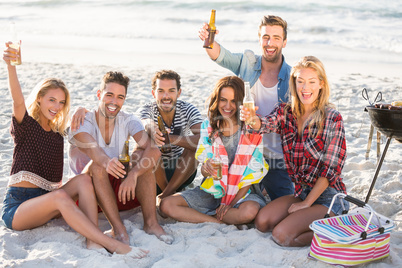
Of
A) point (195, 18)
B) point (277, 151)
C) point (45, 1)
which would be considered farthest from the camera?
point (45, 1)

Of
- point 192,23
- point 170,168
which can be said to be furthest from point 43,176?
point 192,23

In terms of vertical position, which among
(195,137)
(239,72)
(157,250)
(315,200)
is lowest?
(157,250)

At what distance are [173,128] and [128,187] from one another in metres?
1.00

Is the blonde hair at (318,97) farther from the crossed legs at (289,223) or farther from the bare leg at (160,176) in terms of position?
the bare leg at (160,176)

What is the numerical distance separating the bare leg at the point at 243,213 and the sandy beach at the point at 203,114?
88 millimetres

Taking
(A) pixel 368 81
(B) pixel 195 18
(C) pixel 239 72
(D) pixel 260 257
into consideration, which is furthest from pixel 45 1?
(D) pixel 260 257

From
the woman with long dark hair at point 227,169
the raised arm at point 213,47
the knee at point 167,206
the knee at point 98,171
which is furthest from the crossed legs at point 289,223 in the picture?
the raised arm at point 213,47

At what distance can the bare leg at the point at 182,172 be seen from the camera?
4.28 metres

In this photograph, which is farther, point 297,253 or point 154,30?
point 154,30

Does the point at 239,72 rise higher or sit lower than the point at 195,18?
lower

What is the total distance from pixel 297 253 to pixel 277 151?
124cm

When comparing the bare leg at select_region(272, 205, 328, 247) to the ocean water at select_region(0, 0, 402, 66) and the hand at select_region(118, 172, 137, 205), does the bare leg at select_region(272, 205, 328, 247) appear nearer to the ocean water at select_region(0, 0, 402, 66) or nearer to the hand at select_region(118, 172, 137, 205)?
the hand at select_region(118, 172, 137, 205)

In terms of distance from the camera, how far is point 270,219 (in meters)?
3.64

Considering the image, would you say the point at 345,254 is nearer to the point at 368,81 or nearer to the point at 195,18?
the point at 368,81
